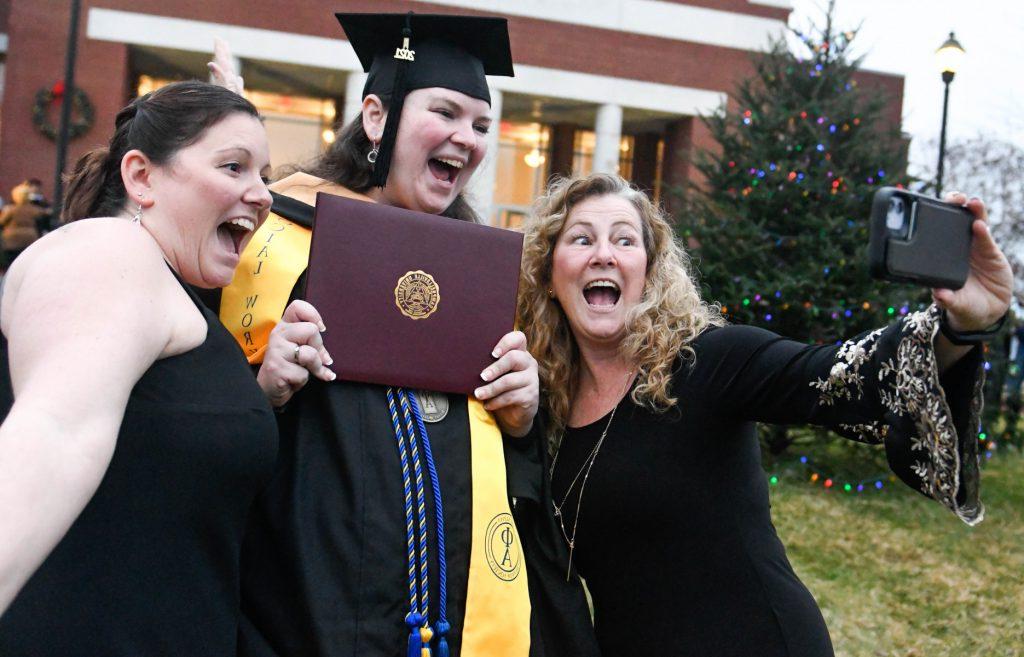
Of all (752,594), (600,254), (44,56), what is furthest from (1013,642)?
(44,56)

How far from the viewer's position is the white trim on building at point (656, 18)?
60.8 feet

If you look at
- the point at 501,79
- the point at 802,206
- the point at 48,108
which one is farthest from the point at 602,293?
the point at 48,108

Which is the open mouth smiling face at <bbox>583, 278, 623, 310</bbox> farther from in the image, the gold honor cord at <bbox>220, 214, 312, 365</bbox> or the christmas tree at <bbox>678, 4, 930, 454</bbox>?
the christmas tree at <bbox>678, 4, 930, 454</bbox>

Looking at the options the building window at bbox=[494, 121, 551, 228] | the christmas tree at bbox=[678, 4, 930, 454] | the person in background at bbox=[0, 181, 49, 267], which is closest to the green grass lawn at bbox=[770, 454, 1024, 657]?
the christmas tree at bbox=[678, 4, 930, 454]

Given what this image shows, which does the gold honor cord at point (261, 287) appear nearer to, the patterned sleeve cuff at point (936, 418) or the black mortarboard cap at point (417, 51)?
the black mortarboard cap at point (417, 51)

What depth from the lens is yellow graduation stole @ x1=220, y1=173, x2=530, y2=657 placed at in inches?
84.7

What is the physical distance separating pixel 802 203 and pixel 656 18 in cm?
1247

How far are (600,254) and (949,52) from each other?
13813mm

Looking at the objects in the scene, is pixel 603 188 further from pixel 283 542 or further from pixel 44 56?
pixel 44 56

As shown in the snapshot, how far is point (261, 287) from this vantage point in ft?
7.43

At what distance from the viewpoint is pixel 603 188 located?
2924 mm

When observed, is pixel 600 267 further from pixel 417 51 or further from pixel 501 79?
pixel 501 79

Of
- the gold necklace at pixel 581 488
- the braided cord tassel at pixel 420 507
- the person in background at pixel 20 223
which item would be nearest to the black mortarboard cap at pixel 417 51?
the braided cord tassel at pixel 420 507

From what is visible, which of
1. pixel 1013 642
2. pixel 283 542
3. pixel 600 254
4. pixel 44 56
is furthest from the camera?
pixel 44 56
